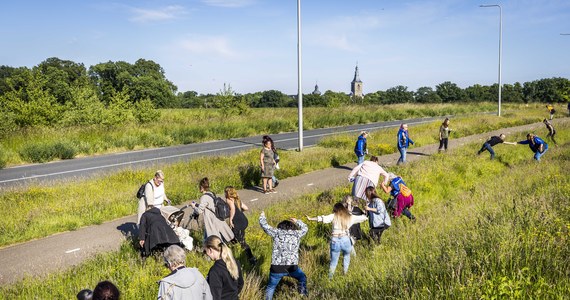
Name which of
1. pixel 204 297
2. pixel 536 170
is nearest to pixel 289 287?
pixel 204 297

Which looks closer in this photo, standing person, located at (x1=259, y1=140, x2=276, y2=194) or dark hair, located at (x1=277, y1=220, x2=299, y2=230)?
dark hair, located at (x1=277, y1=220, x2=299, y2=230)

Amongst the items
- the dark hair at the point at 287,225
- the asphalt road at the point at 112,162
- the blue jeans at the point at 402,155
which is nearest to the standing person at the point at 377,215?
the dark hair at the point at 287,225

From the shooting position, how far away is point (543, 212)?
7.15m

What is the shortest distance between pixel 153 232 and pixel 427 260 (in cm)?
435

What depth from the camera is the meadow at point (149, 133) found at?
2069 centimetres

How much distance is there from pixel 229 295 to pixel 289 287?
2045mm

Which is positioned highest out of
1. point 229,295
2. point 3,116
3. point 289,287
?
point 3,116

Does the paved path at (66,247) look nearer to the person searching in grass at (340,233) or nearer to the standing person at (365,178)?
the standing person at (365,178)

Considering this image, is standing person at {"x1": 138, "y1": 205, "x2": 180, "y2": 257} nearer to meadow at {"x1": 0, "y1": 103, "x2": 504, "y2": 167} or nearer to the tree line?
meadow at {"x1": 0, "y1": 103, "x2": 504, "y2": 167}

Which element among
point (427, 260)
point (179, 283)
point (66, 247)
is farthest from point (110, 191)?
point (427, 260)

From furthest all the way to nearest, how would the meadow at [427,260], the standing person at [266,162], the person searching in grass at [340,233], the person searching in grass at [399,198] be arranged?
the standing person at [266,162] → the person searching in grass at [399,198] → the person searching in grass at [340,233] → the meadow at [427,260]

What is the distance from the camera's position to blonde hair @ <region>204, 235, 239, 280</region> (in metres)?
5.07

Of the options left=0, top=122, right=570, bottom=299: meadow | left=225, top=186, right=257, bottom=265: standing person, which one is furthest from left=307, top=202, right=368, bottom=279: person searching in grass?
left=225, top=186, right=257, bottom=265: standing person

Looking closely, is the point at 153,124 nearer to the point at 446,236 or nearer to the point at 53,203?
the point at 53,203
